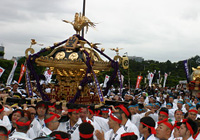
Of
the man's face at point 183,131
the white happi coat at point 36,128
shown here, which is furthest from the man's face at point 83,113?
the man's face at point 183,131

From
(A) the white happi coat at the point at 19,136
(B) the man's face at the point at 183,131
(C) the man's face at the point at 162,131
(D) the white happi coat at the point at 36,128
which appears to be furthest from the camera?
(D) the white happi coat at the point at 36,128

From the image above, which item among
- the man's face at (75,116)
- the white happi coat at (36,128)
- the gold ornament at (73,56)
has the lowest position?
the white happi coat at (36,128)

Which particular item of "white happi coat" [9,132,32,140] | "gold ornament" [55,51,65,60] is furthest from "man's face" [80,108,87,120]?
"gold ornament" [55,51,65,60]

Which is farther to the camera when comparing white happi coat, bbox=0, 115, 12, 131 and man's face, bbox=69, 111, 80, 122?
man's face, bbox=69, 111, 80, 122

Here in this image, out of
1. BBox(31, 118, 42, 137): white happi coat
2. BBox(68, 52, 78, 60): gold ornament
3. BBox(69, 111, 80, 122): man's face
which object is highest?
BBox(68, 52, 78, 60): gold ornament

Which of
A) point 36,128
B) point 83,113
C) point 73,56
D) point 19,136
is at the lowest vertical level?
point 36,128

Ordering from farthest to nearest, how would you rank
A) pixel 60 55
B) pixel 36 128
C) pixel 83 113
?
pixel 60 55
pixel 83 113
pixel 36 128

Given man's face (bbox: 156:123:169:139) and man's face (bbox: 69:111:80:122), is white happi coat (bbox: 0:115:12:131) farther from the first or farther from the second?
man's face (bbox: 156:123:169:139)

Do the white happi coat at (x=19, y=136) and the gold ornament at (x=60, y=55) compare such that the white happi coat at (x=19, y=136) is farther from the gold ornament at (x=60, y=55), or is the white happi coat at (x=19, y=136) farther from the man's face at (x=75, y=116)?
the gold ornament at (x=60, y=55)

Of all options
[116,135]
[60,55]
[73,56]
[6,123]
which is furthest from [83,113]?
[60,55]

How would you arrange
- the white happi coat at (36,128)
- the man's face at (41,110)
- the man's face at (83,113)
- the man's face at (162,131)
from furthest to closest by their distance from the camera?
1. the man's face at (41,110)
2. the man's face at (83,113)
3. the white happi coat at (36,128)
4. the man's face at (162,131)

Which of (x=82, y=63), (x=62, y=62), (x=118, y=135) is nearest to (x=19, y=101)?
(x=62, y=62)

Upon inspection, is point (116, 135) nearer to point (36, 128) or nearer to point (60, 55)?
point (36, 128)

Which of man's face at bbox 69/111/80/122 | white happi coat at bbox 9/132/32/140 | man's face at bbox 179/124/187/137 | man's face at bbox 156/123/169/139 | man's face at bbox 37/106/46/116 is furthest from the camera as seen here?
man's face at bbox 37/106/46/116
